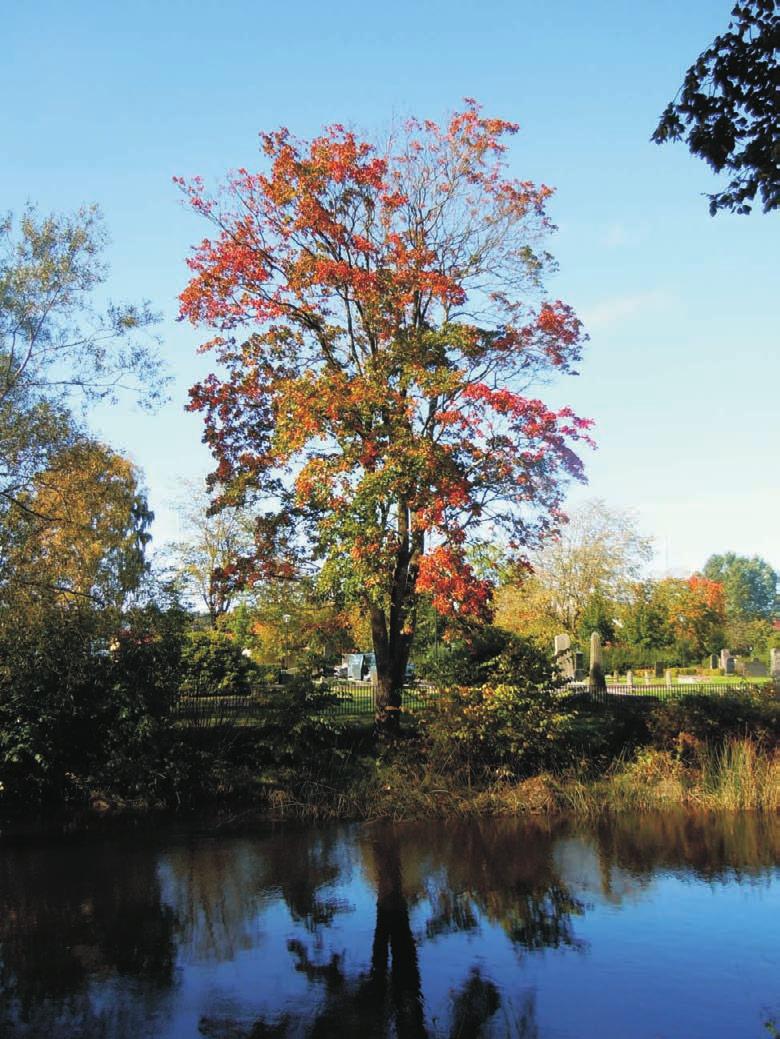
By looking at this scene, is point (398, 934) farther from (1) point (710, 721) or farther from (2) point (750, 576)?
(2) point (750, 576)

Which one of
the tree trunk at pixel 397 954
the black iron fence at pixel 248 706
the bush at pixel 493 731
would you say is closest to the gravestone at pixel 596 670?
the black iron fence at pixel 248 706

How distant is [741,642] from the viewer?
64.6 metres

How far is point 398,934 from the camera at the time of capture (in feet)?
26.0

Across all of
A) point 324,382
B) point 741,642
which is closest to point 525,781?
point 324,382

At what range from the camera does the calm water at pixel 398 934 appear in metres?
6.11

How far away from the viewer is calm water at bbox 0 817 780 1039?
611 cm

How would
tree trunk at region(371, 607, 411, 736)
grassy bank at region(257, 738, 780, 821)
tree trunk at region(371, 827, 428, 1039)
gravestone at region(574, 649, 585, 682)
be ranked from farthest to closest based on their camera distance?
gravestone at region(574, 649, 585, 682) < tree trunk at region(371, 607, 411, 736) < grassy bank at region(257, 738, 780, 821) < tree trunk at region(371, 827, 428, 1039)

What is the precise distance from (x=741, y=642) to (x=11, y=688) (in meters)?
60.6

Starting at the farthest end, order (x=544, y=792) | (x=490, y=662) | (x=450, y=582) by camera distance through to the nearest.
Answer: (x=490, y=662) < (x=450, y=582) < (x=544, y=792)

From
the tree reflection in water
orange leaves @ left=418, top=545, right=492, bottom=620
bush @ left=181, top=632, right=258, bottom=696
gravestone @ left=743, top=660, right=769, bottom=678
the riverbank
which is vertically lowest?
gravestone @ left=743, top=660, right=769, bottom=678

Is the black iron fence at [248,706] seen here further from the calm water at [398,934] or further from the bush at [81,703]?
the calm water at [398,934]

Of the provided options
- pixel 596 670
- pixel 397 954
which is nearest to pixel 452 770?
pixel 397 954

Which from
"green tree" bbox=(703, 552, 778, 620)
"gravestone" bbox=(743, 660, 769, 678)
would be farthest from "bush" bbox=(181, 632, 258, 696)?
"green tree" bbox=(703, 552, 778, 620)

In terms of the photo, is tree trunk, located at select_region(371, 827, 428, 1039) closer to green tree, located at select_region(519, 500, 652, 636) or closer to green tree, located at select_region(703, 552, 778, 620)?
green tree, located at select_region(519, 500, 652, 636)
